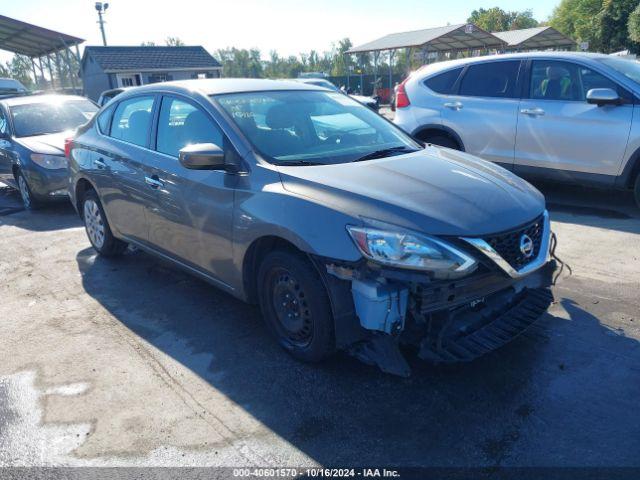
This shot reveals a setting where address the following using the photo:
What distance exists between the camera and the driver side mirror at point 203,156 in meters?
3.48

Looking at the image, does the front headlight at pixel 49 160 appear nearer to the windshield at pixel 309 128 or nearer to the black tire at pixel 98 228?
the black tire at pixel 98 228

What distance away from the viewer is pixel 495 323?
3.15 meters

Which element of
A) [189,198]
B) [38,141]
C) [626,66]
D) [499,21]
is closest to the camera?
[189,198]

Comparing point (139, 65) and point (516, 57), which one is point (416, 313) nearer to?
point (516, 57)

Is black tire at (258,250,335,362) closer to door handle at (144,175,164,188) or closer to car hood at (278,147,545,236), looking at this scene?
car hood at (278,147,545,236)

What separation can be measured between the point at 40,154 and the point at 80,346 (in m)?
4.98

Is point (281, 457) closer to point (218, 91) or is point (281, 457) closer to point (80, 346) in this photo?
point (80, 346)

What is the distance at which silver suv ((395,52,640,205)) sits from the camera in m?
6.11

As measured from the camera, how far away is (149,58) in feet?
122

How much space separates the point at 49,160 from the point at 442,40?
26.6 metres

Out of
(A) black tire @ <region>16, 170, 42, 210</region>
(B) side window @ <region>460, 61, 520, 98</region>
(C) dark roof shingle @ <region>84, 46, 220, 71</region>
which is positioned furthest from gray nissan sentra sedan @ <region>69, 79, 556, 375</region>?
(C) dark roof shingle @ <region>84, 46, 220, 71</region>

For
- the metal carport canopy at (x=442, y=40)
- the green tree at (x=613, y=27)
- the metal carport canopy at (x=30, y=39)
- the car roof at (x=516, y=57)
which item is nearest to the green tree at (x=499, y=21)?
the green tree at (x=613, y=27)

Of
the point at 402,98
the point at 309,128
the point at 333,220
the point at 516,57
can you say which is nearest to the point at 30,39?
the point at 402,98

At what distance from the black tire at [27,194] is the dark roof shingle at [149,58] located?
29.9m
